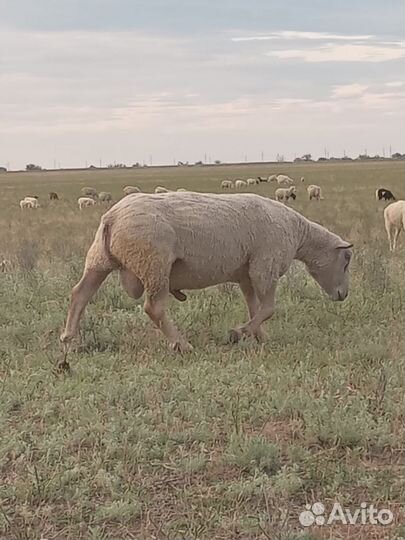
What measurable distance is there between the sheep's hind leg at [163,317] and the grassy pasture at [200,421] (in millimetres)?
141

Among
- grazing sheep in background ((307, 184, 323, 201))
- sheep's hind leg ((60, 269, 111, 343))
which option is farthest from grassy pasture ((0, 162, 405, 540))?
grazing sheep in background ((307, 184, 323, 201))

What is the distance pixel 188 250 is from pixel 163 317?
0.68m

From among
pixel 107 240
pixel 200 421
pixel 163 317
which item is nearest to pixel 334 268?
pixel 163 317

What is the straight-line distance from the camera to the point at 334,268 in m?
8.43

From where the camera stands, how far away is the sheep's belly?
7.41 m

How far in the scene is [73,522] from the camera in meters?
3.91

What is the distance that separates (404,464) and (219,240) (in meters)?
3.32

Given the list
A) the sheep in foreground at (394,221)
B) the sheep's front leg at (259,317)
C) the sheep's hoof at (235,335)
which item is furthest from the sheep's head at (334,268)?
the sheep in foreground at (394,221)

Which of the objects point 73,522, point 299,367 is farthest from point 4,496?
point 299,367

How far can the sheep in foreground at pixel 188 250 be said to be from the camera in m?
7.06

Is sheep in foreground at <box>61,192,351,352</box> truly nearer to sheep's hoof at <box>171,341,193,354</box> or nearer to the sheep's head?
sheep's hoof at <box>171,341,193,354</box>

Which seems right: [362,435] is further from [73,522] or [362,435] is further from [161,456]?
[73,522]

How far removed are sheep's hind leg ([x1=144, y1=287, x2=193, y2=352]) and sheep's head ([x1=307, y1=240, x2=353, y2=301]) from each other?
2.04 meters

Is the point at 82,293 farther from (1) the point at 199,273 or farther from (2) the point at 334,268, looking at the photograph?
(2) the point at 334,268
